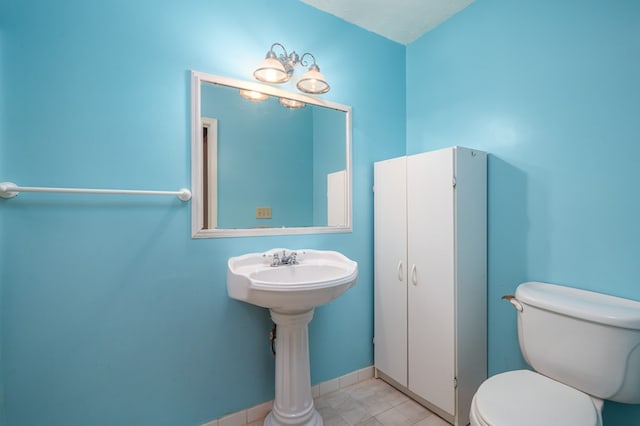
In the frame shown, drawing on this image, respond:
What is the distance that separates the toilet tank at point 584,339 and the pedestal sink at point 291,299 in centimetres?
82

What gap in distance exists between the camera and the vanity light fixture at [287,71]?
1.45m

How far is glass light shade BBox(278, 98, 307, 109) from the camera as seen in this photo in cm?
A: 169

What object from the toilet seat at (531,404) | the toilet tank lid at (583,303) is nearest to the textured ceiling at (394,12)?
the toilet tank lid at (583,303)

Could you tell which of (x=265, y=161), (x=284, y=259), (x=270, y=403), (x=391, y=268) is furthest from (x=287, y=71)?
(x=270, y=403)

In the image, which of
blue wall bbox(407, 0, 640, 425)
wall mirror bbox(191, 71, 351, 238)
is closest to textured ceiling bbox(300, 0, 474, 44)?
blue wall bbox(407, 0, 640, 425)

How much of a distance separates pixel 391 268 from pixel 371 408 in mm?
824

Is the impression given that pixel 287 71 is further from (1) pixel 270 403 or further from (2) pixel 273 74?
(1) pixel 270 403

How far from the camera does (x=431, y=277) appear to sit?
1594mm

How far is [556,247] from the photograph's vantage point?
4.56 feet

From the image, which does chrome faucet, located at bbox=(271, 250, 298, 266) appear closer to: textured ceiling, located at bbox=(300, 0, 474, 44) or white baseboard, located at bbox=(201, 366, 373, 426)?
white baseboard, located at bbox=(201, 366, 373, 426)

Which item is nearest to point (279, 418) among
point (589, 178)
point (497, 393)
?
point (497, 393)

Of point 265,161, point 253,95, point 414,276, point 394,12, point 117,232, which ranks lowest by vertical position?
point 414,276

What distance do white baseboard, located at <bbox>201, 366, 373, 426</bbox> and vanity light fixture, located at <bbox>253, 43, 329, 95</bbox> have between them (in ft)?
5.89

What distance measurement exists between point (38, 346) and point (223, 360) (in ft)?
2.46
